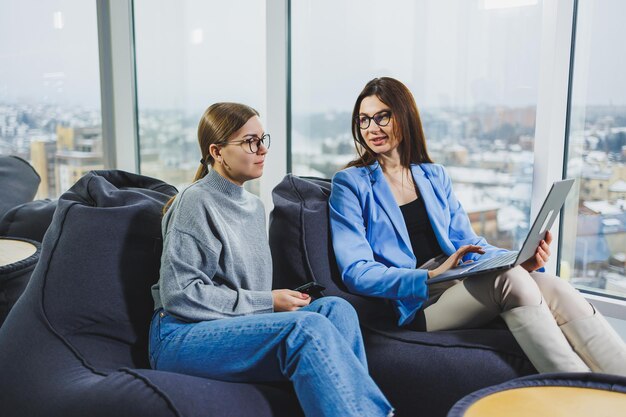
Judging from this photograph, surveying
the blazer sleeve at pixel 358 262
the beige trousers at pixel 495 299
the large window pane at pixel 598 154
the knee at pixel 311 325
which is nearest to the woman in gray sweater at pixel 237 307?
the knee at pixel 311 325

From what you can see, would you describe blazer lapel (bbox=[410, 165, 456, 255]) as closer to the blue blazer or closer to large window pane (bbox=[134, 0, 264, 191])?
the blue blazer

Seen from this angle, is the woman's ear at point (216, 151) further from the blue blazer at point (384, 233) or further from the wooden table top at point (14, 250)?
the wooden table top at point (14, 250)

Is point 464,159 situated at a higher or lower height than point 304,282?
higher

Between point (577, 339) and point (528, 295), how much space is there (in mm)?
187

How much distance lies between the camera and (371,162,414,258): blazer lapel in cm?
236

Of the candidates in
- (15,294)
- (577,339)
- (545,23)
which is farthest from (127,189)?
(545,23)

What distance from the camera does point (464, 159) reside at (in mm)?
3084

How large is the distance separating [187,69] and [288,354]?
2682mm

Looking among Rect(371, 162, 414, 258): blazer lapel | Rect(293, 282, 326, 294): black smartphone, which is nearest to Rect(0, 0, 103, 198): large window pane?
Rect(371, 162, 414, 258): blazer lapel

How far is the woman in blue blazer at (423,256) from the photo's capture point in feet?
6.30

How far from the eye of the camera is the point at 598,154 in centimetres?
280

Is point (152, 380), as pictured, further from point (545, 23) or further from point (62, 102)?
point (62, 102)

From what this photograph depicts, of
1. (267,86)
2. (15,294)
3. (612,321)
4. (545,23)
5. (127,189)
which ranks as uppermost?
(545,23)

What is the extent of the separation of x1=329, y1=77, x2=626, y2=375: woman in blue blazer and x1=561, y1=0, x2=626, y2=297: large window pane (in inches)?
25.8
